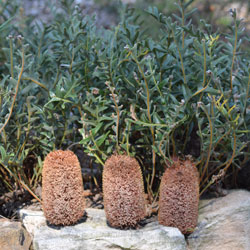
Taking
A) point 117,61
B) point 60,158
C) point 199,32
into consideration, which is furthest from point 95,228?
point 199,32

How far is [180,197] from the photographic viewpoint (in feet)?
4.17

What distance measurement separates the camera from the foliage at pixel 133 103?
4.37 feet

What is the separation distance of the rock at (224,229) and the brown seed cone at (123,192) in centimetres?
24

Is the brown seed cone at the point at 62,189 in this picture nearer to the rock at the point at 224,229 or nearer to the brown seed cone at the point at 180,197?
the brown seed cone at the point at 180,197

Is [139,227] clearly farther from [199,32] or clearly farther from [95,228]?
[199,32]

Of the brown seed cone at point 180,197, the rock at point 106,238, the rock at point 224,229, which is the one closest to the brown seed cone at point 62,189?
the rock at point 106,238

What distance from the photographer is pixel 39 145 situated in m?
1.52

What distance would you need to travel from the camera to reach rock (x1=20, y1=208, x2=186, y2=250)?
4.08 ft

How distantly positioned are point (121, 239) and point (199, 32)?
812mm

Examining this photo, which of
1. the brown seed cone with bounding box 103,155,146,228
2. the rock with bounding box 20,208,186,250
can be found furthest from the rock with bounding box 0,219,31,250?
the brown seed cone with bounding box 103,155,146,228

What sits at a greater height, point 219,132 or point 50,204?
point 219,132

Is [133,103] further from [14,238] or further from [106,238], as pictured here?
[14,238]

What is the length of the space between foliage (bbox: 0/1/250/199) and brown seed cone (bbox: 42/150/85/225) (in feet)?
0.36

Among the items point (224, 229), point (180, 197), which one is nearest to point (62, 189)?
point (180, 197)
